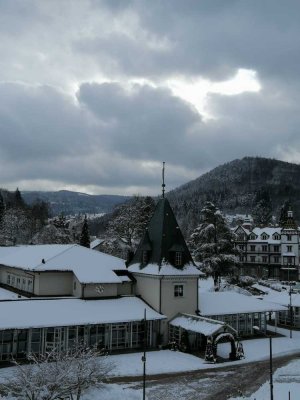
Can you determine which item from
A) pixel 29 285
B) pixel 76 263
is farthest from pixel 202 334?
pixel 29 285

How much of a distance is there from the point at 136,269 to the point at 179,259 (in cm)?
384

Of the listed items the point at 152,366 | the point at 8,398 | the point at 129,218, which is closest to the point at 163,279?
the point at 152,366

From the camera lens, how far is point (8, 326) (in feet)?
90.2

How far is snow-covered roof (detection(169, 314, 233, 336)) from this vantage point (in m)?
30.2

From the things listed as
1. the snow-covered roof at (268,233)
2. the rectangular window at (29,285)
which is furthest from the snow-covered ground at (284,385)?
the snow-covered roof at (268,233)

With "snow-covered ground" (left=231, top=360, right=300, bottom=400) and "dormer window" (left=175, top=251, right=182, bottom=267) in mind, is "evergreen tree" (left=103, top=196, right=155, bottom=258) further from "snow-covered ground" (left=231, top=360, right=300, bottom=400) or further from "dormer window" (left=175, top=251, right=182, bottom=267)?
"snow-covered ground" (left=231, top=360, right=300, bottom=400)

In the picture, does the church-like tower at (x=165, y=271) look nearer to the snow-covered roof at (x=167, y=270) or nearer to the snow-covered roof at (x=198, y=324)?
the snow-covered roof at (x=167, y=270)

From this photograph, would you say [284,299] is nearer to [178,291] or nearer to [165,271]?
[178,291]

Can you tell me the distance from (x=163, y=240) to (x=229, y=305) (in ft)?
26.5

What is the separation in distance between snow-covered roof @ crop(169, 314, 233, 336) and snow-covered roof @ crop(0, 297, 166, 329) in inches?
51.6

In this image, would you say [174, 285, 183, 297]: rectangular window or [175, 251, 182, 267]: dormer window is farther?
[175, 251, 182, 267]: dormer window

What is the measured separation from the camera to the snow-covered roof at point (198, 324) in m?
30.2

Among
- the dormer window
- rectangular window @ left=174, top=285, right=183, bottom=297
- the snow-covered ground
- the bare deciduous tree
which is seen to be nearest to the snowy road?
the snow-covered ground

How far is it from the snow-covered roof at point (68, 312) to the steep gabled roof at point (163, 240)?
3.95m
